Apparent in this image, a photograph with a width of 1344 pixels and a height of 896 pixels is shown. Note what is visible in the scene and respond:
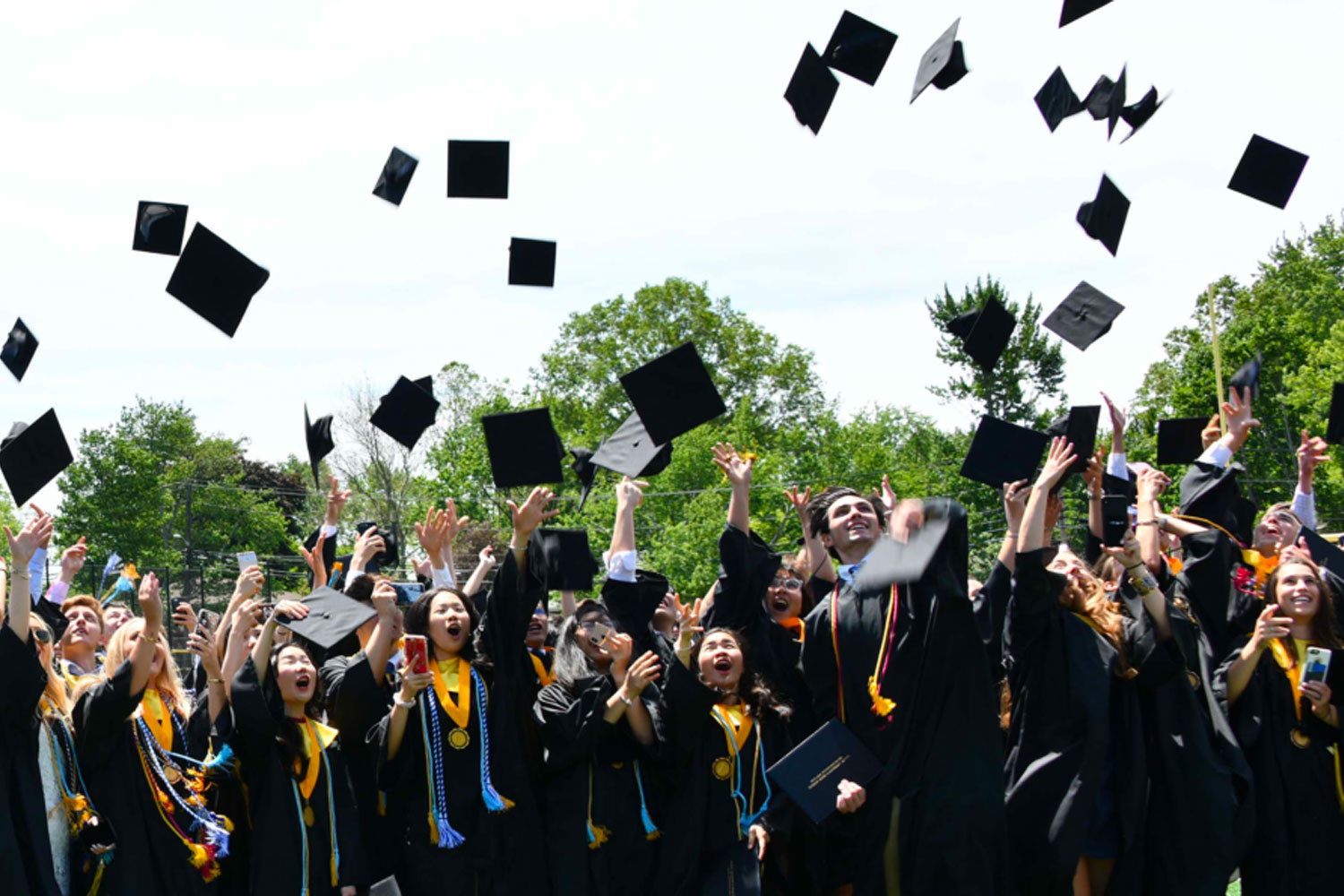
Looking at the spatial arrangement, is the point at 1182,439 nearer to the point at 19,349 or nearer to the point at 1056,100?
the point at 1056,100

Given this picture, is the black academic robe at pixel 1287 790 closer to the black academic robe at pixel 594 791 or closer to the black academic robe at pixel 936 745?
the black academic robe at pixel 936 745

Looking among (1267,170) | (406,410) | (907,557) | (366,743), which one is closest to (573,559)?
(406,410)

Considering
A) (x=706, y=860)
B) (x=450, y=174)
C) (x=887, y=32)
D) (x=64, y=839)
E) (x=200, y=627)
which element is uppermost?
(x=887, y=32)

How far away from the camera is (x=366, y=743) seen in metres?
5.61

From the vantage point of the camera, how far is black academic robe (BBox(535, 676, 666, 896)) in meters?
5.47

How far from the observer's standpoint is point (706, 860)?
5.61m

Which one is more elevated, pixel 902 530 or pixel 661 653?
pixel 902 530

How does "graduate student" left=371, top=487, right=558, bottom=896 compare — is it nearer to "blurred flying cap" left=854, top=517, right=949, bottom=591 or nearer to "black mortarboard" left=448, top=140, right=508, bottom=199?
"blurred flying cap" left=854, top=517, right=949, bottom=591

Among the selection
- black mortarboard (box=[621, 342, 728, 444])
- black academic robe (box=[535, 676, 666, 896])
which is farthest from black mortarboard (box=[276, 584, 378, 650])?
black mortarboard (box=[621, 342, 728, 444])

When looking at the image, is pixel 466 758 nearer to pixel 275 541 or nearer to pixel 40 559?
pixel 40 559

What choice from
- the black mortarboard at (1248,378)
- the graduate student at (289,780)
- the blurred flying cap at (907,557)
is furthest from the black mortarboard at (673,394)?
the black mortarboard at (1248,378)

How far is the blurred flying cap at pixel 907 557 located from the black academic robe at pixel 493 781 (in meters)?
1.67

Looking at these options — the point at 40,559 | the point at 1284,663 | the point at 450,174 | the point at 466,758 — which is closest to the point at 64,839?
the point at 40,559

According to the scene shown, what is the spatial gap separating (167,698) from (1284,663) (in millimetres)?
4804
